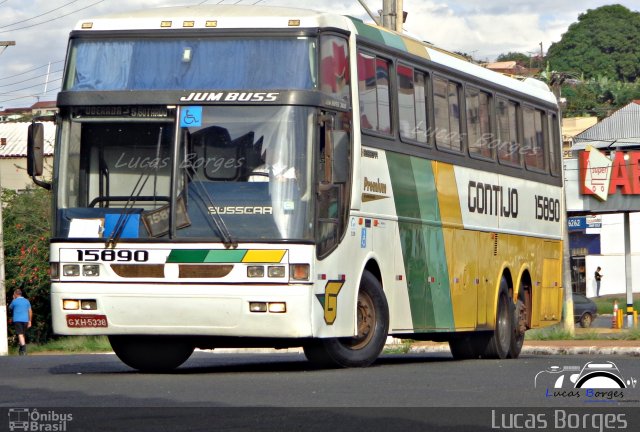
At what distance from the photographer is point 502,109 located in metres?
20.4

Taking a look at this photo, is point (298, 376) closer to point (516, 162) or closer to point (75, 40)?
point (75, 40)

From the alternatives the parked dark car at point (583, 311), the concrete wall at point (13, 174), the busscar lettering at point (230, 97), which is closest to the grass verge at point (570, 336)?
the busscar lettering at point (230, 97)

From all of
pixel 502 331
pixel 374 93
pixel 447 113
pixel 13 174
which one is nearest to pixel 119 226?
pixel 374 93

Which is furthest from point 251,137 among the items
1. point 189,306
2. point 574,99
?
point 574,99

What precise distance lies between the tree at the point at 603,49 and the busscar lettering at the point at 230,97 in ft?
407

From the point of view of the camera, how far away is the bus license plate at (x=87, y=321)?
14336mm

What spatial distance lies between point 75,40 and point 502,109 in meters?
7.43

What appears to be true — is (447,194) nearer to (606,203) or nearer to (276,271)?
(276,271)

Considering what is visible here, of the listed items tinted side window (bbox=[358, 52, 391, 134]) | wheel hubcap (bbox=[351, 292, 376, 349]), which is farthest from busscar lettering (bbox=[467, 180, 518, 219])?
wheel hubcap (bbox=[351, 292, 376, 349])

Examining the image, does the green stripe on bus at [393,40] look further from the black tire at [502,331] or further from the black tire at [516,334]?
the black tire at [516,334]

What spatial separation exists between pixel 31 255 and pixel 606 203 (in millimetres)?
18844

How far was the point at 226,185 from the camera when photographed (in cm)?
1420

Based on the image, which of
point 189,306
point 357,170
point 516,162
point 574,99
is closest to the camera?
point 189,306

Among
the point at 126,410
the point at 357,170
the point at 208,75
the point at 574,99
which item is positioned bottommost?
the point at 126,410
